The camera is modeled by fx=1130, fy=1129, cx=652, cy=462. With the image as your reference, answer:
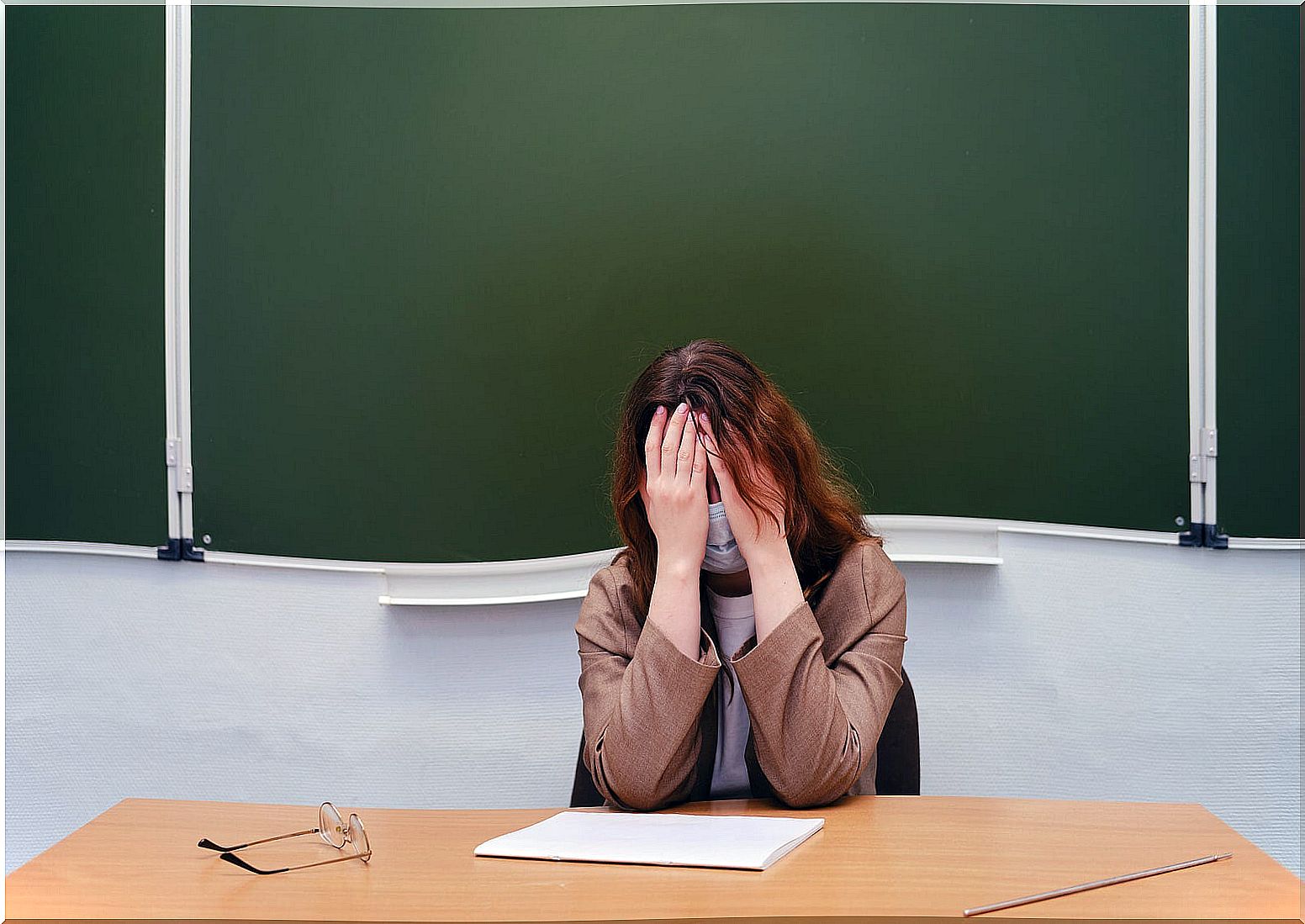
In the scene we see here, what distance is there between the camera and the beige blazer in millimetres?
1479

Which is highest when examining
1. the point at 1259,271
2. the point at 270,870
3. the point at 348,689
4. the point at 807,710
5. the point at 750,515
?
the point at 1259,271

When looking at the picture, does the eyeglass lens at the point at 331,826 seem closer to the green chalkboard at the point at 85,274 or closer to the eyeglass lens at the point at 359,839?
the eyeglass lens at the point at 359,839

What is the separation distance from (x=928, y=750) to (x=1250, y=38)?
167 centimetres

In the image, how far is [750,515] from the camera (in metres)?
1.67

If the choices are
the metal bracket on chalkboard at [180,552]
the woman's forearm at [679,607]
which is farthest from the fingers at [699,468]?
the metal bracket on chalkboard at [180,552]

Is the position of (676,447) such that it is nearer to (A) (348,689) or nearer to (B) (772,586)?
(B) (772,586)

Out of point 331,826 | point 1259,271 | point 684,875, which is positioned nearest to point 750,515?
point 684,875

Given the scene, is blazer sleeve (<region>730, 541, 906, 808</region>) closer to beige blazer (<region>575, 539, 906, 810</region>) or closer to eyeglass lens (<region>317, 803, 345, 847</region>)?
beige blazer (<region>575, 539, 906, 810</region>)

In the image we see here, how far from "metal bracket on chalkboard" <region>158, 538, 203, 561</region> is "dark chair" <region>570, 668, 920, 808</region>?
1222mm

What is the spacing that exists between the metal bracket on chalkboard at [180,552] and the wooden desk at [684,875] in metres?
1.22

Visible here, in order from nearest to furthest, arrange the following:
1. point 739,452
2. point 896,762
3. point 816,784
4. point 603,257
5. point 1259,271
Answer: point 816,784 → point 739,452 → point 896,762 → point 1259,271 → point 603,257

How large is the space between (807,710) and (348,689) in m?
1.44

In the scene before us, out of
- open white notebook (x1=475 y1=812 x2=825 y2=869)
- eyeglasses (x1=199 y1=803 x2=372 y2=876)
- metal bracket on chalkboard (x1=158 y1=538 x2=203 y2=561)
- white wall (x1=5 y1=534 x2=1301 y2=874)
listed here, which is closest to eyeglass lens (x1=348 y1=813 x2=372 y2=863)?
eyeglasses (x1=199 y1=803 x2=372 y2=876)

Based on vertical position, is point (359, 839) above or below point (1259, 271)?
below
